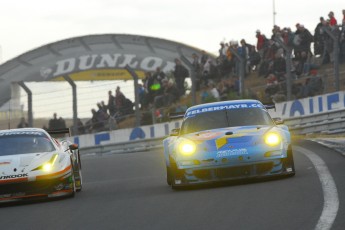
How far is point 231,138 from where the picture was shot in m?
12.0

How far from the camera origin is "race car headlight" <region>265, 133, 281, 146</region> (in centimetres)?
1199

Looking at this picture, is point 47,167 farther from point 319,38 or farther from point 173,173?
point 319,38

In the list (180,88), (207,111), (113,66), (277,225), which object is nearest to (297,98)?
(180,88)

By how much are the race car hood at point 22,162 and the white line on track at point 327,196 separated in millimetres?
3526

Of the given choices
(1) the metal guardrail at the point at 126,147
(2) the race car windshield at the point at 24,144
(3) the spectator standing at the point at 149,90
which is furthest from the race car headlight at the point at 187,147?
(3) the spectator standing at the point at 149,90

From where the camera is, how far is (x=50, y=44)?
44.2 meters

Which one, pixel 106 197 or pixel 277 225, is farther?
pixel 106 197

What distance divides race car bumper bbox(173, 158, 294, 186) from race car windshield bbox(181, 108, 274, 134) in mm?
1177

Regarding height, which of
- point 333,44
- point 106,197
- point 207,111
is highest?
point 333,44

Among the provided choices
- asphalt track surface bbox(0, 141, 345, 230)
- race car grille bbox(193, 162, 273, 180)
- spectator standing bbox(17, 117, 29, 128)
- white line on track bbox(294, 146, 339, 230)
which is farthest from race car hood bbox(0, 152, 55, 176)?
spectator standing bbox(17, 117, 29, 128)

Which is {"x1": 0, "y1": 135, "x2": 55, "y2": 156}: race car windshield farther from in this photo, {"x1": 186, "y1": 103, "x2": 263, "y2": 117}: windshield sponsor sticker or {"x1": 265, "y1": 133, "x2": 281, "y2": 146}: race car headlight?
{"x1": 265, "y1": 133, "x2": 281, "y2": 146}: race car headlight

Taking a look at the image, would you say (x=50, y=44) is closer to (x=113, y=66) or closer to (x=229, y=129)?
(x=113, y=66)

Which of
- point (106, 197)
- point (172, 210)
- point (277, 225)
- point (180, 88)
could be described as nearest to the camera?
point (277, 225)

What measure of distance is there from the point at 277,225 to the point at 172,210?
2.03 meters
